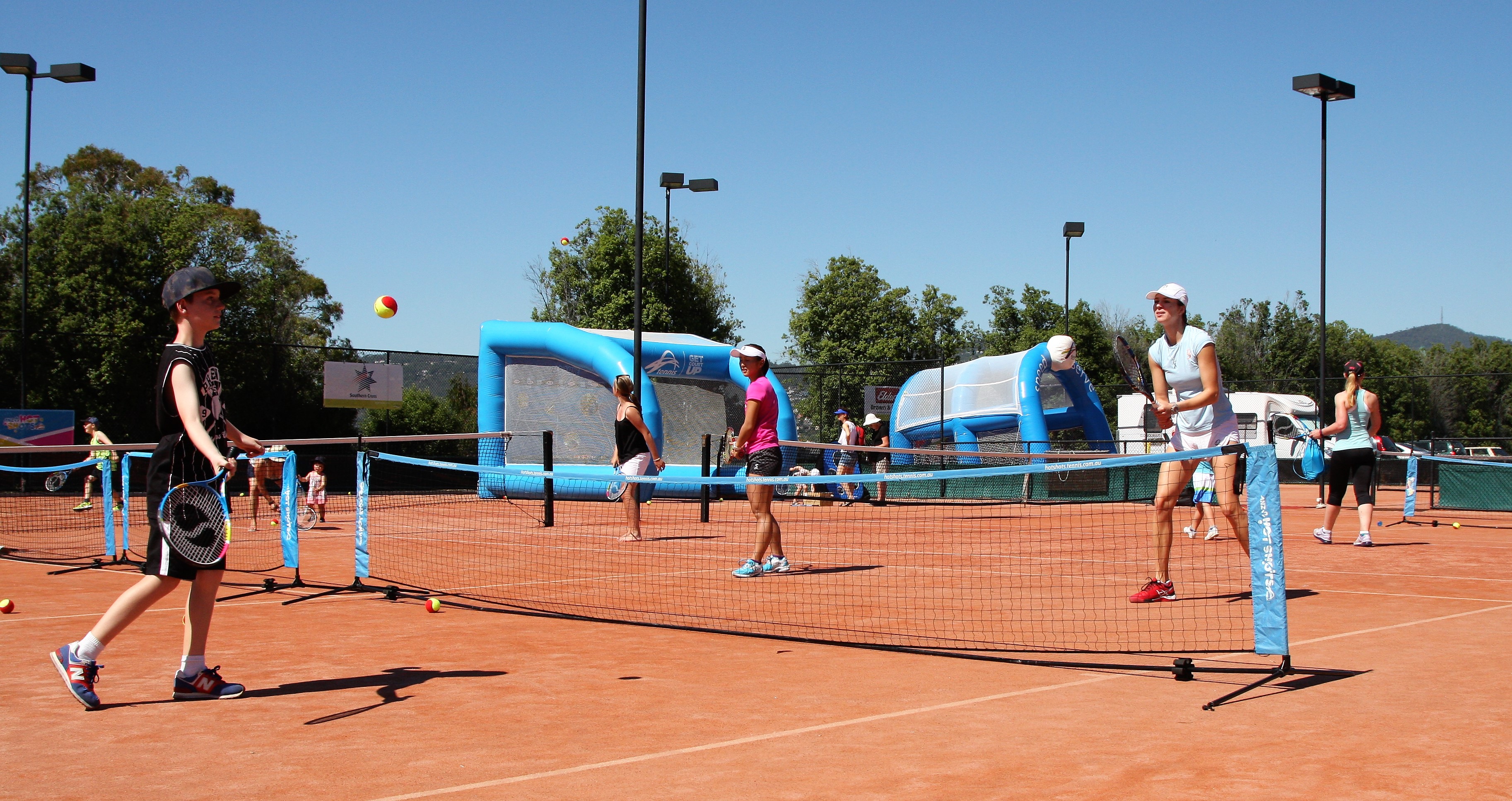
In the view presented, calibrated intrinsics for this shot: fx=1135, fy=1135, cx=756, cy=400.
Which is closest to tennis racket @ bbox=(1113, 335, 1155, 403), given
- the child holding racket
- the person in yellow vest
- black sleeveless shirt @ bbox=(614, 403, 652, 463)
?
the child holding racket

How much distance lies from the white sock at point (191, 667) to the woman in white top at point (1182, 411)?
517cm

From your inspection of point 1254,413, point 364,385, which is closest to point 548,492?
point 364,385

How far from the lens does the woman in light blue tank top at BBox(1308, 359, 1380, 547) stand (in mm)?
11422

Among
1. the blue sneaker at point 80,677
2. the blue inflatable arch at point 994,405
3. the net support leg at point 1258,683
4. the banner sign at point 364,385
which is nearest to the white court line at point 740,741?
the net support leg at point 1258,683

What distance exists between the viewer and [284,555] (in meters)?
8.55

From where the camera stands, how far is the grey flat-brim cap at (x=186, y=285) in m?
4.68

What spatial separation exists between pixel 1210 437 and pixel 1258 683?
8.80 ft

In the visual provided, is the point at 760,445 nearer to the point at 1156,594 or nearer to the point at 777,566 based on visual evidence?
the point at 777,566

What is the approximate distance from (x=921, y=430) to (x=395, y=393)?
540 inches

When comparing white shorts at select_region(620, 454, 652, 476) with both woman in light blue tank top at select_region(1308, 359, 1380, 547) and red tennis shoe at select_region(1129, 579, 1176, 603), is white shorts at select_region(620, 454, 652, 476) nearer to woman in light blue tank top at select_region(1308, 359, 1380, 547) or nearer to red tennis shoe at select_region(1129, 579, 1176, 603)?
red tennis shoe at select_region(1129, 579, 1176, 603)

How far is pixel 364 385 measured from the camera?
2762 centimetres

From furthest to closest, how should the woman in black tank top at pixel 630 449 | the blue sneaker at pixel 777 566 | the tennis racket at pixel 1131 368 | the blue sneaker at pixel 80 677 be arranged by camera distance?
the woman in black tank top at pixel 630 449
the blue sneaker at pixel 777 566
the tennis racket at pixel 1131 368
the blue sneaker at pixel 80 677

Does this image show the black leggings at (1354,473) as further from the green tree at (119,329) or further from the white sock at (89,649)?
the green tree at (119,329)

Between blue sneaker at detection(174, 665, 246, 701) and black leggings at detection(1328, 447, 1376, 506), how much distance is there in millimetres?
10362
